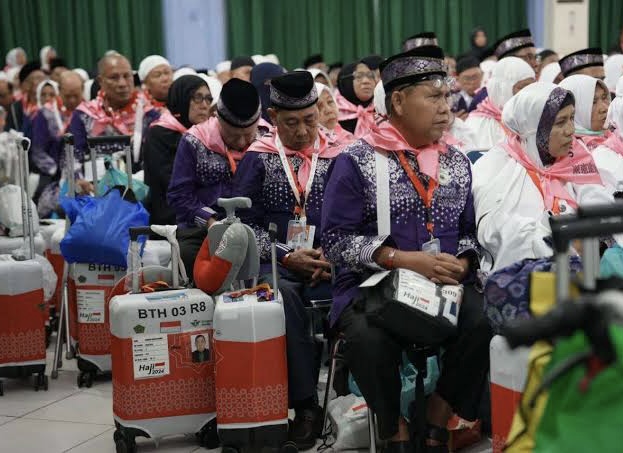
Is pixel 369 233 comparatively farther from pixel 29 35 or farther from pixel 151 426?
pixel 29 35

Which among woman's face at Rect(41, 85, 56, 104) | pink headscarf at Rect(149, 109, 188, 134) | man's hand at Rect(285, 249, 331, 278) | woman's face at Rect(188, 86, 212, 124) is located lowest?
man's hand at Rect(285, 249, 331, 278)

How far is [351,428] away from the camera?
3.48 metres

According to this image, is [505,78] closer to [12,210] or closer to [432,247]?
[12,210]

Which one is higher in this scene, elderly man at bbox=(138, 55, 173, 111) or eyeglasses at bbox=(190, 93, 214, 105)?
elderly man at bbox=(138, 55, 173, 111)

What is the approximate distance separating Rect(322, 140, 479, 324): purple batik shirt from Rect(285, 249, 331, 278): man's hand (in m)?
0.39

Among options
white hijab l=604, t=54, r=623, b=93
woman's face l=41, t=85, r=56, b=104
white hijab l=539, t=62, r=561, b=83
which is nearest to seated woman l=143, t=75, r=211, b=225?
white hijab l=539, t=62, r=561, b=83

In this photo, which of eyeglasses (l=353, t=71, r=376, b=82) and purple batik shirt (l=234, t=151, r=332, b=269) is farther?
eyeglasses (l=353, t=71, r=376, b=82)

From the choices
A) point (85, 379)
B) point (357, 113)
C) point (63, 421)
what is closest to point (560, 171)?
point (63, 421)

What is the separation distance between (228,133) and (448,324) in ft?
5.66

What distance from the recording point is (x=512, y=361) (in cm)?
268

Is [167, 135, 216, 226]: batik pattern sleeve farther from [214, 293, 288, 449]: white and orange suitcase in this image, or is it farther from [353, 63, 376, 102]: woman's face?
[353, 63, 376, 102]: woman's face

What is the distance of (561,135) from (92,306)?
2294 millimetres

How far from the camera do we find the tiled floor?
12.1 ft

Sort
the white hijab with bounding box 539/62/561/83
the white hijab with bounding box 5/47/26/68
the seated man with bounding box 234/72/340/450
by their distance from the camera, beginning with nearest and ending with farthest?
the seated man with bounding box 234/72/340/450
the white hijab with bounding box 539/62/561/83
the white hijab with bounding box 5/47/26/68
